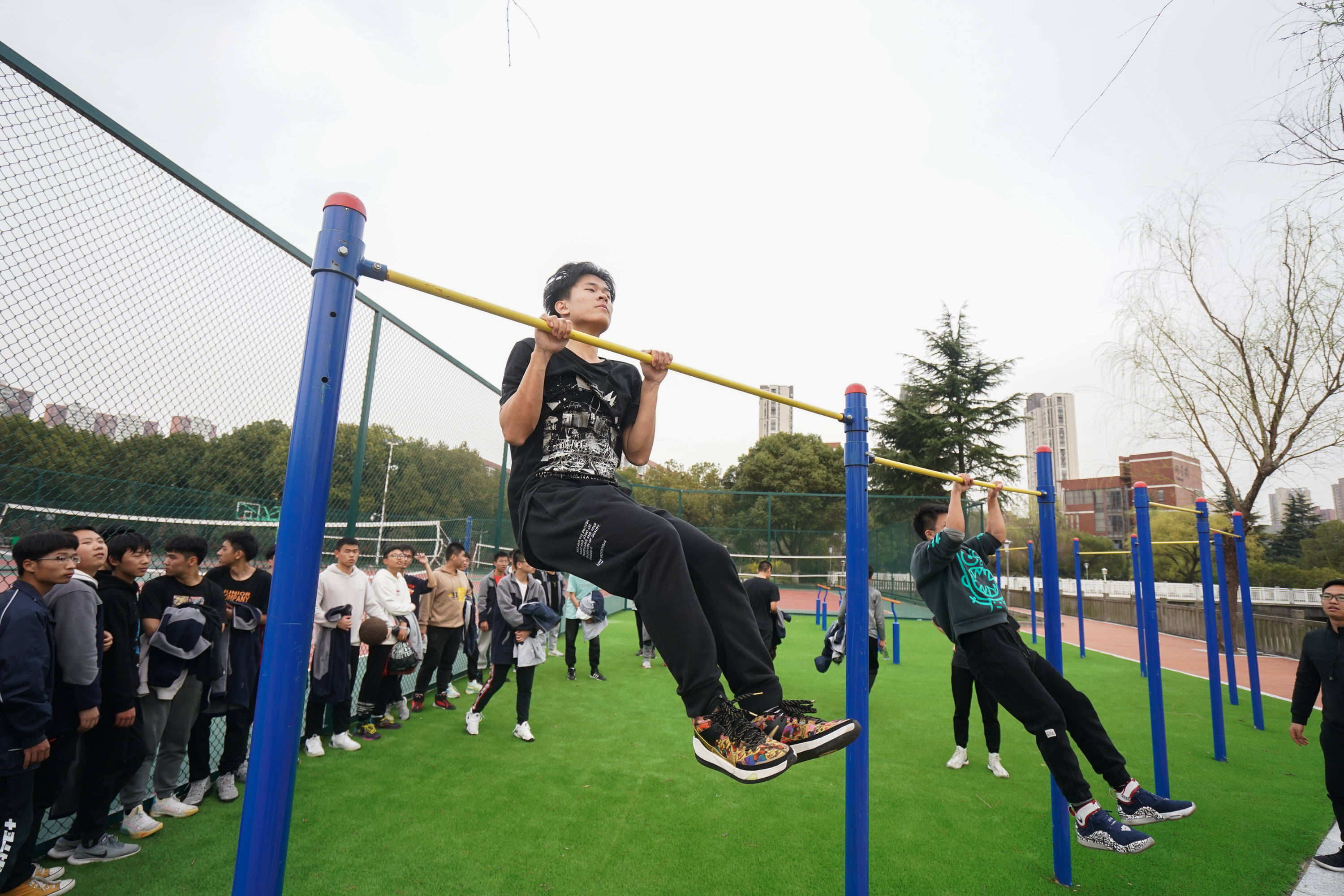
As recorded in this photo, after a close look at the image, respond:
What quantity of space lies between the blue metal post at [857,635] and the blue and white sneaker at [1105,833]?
3.05 feet

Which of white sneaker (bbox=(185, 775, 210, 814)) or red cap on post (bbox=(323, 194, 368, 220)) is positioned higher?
red cap on post (bbox=(323, 194, 368, 220))

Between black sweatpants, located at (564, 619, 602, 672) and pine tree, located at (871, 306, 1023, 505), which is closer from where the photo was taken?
black sweatpants, located at (564, 619, 602, 672)

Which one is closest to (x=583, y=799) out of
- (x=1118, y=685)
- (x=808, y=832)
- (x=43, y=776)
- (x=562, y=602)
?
(x=808, y=832)

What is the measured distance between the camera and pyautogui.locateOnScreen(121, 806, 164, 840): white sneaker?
11.9 feet

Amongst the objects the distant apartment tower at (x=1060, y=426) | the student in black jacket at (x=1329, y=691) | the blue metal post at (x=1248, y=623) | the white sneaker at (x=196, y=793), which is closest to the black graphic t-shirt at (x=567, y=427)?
the white sneaker at (x=196, y=793)

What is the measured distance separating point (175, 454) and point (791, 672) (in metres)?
7.99

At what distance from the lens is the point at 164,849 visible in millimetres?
3502

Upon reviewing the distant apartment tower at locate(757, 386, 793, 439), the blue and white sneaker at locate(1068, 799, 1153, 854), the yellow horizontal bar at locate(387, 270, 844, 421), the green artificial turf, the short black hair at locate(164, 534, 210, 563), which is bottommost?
the green artificial turf

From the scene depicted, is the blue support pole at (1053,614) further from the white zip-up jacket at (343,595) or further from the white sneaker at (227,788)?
the white zip-up jacket at (343,595)

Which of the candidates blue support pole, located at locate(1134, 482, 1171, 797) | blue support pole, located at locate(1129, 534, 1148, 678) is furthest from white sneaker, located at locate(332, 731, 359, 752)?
blue support pole, located at locate(1129, 534, 1148, 678)

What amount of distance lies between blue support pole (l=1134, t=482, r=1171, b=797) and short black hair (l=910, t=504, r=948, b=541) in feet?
5.28

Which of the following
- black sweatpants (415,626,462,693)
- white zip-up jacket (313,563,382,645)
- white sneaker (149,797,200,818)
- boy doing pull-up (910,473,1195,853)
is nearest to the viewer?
boy doing pull-up (910,473,1195,853)

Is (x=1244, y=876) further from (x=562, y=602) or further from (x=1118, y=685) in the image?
(x=1118, y=685)

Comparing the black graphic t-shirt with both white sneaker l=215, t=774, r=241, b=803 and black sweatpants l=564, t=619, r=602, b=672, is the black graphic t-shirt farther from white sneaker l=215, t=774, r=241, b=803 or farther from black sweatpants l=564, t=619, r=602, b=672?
black sweatpants l=564, t=619, r=602, b=672
